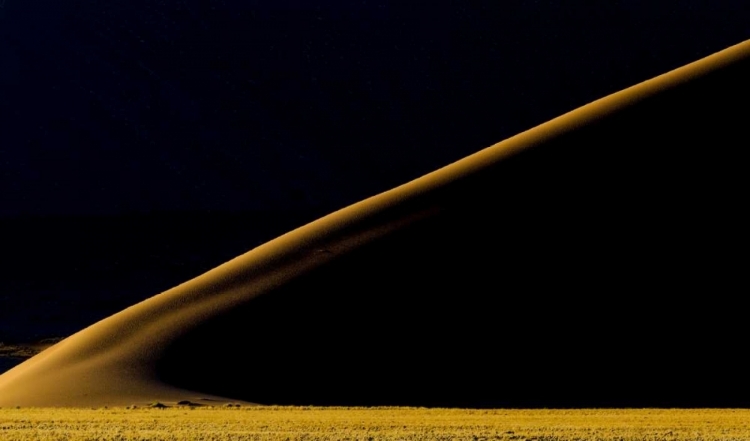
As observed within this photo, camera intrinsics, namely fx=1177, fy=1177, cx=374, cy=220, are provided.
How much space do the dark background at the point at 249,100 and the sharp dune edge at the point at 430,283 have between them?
1244 cm

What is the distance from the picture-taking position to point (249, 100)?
37.0 meters

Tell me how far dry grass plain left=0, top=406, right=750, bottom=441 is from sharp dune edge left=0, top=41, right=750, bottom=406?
4.98 feet

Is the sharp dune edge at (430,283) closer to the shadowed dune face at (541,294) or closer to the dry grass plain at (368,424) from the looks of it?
the shadowed dune face at (541,294)

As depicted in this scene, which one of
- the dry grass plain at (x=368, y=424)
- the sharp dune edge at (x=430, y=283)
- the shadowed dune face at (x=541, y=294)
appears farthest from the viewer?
the sharp dune edge at (x=430, y=283)

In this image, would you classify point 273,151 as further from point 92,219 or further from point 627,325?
point 627,325

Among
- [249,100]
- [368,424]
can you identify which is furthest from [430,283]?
[249,100]

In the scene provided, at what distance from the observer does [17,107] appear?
36531 mm

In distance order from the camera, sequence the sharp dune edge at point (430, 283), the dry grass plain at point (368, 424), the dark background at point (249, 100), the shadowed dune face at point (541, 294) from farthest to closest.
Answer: the dark background at point (249, 100) < the sharp dune edge at point (430, 283) < the shadowed dune face at point (541, 294) < the dry grass plain at point (368, 424)

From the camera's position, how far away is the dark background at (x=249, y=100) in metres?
30.4

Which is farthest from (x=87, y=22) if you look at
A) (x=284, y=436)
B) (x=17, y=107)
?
(x=284, y=436)

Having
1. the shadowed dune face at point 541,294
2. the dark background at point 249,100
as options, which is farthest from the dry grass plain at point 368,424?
the dark background at point 249,100

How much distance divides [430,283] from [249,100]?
2424 centimetres

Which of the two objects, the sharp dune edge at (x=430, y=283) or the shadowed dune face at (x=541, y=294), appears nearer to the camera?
the shadowed dune face at (x=541, y=294)

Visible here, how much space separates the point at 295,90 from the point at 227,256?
37.6 ft
